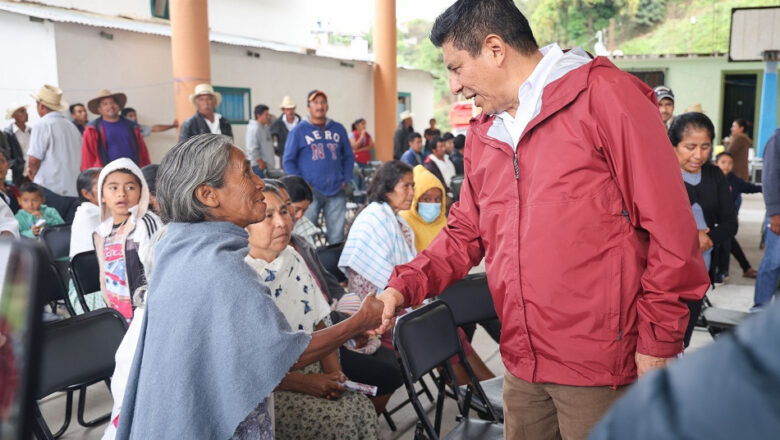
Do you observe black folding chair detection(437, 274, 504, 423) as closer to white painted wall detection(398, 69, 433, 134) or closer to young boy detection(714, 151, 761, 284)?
young boy detection(714, 151, 761, 284)

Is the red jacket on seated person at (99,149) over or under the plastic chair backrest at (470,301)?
over

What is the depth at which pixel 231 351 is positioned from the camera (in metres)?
1.58

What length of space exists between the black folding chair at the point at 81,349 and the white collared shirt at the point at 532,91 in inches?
71.7

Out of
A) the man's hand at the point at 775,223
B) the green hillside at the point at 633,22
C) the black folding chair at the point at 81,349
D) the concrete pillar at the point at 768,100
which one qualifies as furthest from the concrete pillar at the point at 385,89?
the green hillside at the point at 633,22

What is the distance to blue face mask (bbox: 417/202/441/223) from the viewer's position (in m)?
4.13

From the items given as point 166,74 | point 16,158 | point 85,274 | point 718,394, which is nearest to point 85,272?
point 85,274

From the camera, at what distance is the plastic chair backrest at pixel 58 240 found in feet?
14.2

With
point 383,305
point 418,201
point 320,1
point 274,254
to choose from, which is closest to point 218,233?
point 383,305

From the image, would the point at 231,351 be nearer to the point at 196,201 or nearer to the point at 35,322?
the point at 196,201

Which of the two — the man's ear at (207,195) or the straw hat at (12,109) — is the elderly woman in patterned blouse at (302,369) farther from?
the straw hat at (12,109)

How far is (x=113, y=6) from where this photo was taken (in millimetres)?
11109

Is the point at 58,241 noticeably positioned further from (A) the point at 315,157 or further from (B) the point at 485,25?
(B) the point at 485,25

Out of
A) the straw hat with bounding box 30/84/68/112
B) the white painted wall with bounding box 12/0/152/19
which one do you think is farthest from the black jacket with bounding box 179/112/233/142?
the white painted wall with bounding box 12/0/152/19

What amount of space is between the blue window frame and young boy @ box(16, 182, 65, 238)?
5454 mm
